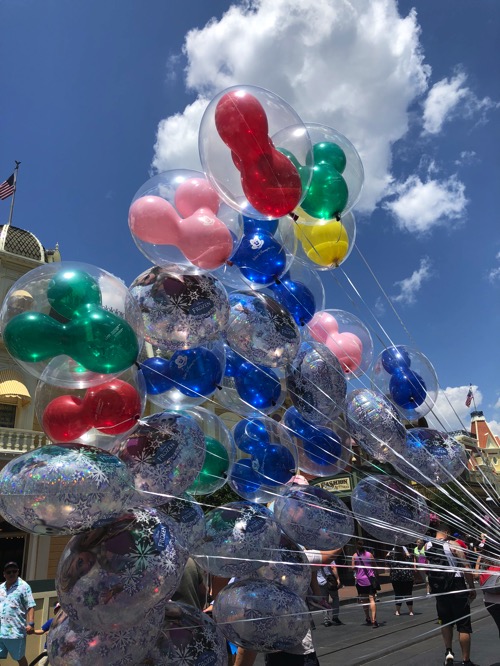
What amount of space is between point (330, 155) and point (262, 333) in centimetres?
140

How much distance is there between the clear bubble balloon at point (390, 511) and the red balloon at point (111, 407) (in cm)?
171

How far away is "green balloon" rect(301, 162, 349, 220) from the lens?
3.29m

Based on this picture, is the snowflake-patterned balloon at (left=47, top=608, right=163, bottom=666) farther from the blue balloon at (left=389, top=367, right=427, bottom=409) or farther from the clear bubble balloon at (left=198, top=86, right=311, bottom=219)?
the blue balloon at (left=389, top=367, right=427, bottom=409)

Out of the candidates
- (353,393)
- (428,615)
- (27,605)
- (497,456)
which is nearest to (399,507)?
(353,393)

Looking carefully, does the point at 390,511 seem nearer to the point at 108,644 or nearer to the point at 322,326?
the point at 322,326

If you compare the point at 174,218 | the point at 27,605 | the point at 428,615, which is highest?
the point at 174,218

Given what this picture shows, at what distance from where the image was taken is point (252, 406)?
3357 mm

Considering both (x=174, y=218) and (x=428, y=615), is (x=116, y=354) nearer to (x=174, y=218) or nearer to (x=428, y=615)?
(x=174, y=218)

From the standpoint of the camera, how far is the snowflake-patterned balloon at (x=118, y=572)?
1.91 meters

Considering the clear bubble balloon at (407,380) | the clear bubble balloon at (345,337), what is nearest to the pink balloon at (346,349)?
the clear bubble balloon at (345,337)

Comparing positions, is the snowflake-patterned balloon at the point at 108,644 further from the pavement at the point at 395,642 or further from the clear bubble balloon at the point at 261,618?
the pavement at the point at 395,642

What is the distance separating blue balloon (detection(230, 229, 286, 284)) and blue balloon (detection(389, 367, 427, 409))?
1.28m

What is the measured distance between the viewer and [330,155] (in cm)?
342

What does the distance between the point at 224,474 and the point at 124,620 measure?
1.29 meters
